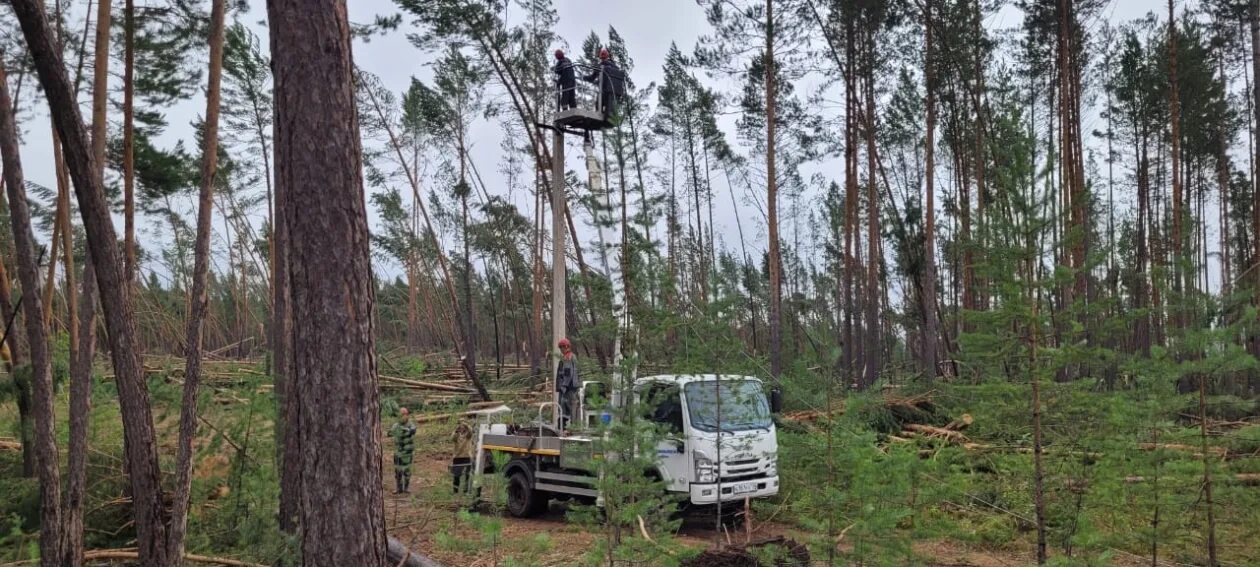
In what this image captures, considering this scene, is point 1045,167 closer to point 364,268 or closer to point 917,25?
point 364,268

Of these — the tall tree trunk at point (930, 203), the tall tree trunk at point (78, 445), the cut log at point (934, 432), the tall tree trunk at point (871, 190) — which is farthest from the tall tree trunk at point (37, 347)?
the tall tree trunk at point (871, 190)

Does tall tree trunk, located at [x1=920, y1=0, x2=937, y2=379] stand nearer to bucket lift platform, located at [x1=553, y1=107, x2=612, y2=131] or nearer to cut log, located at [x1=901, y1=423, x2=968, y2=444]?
cut log, located at [x1=901, y1=423, x2=968, y2=444]

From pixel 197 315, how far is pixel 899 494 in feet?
19.1

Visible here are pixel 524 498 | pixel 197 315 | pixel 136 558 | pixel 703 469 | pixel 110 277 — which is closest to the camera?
pixel 110 277

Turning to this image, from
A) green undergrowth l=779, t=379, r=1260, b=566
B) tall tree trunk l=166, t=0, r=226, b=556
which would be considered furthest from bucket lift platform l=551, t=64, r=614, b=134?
green undergrowth l=779, t=379, r=1260, b=566

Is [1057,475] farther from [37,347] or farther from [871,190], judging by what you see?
[871,190]

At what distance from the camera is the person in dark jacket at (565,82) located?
1070 centimetres

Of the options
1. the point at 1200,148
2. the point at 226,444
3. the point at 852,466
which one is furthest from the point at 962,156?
the point at 226,444

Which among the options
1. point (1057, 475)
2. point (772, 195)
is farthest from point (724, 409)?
point (772, 195)

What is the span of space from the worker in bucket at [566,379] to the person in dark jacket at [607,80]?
317cm

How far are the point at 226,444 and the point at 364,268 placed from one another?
6.57 metres

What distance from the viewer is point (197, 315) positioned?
682 centimetres

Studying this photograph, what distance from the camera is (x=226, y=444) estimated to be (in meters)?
8.89

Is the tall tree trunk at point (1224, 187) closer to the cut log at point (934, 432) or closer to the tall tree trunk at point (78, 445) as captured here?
the cut log at point (934, 432)
